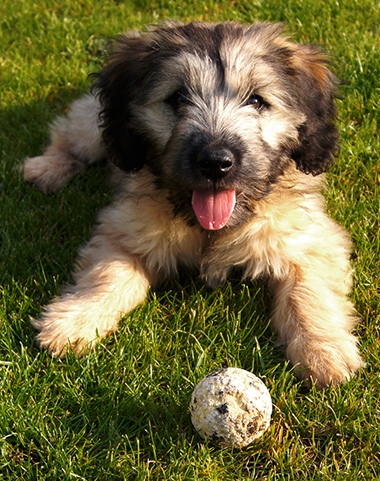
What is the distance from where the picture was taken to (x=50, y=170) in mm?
3713

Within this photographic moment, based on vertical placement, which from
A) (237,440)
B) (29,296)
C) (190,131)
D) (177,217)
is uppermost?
(190,131)

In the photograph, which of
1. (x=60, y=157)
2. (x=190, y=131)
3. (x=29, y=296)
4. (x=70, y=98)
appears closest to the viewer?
(x=190, y=131)

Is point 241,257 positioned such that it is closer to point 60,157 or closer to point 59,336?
point 59,336

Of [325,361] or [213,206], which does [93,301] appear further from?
[325,361]

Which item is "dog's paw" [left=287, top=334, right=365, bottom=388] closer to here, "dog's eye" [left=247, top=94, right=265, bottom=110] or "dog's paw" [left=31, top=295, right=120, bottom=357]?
"dog's paw" [left=31, top=295, right=120, bottom=357]

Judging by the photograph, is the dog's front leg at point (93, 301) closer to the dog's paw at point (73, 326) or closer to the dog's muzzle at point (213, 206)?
the dog's paw at point (73, 326)

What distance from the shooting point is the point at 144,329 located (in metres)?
2.65

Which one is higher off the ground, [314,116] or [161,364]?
[314,116]

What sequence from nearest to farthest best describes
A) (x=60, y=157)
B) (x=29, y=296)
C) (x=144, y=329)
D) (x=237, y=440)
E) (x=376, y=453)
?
(x=237, y=440) < (x=376, y=453) < (x=144, y=329) < (x=29, y=296) < (x=60, y=157)

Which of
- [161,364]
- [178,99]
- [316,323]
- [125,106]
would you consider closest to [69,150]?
[125,106]

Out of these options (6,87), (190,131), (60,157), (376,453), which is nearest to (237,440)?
(376,453)

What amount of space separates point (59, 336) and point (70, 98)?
262 cm

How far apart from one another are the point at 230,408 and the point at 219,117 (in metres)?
1.32

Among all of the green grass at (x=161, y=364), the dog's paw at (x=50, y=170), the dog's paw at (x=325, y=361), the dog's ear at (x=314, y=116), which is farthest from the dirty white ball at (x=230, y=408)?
the dog's paw at (x=50, y=170)
